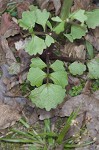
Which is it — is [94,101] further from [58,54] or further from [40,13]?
[40,13]

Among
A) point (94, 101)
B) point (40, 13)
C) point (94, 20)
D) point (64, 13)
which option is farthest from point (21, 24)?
point (94, 101)

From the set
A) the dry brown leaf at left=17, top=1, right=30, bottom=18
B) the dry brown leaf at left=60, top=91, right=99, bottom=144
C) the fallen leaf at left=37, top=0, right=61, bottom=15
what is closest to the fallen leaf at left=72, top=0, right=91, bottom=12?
the fallen leaf at left=37, top=0, right=61, bottom=15

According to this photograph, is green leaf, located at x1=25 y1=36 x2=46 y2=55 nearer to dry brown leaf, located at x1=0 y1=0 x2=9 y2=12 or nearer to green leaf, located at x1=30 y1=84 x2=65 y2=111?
green leaf, located at x1=30 y1=84 x2=65 y2=111

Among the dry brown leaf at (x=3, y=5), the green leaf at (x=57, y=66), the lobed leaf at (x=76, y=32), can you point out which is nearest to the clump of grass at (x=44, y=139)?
the green leaf at (x=57, y=66)

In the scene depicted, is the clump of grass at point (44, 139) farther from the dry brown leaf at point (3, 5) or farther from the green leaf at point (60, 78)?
the dry brown leaf at point (3, 5)

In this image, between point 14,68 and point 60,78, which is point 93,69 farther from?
point 14,68

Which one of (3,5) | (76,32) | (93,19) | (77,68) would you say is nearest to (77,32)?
(76,32)
